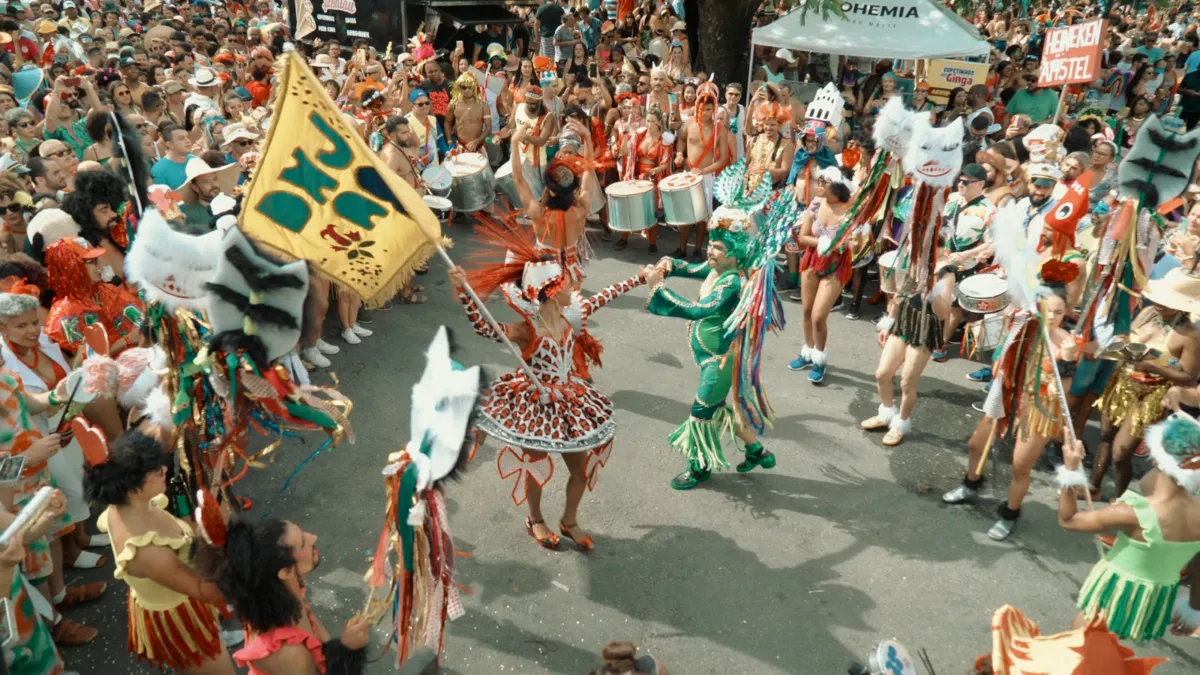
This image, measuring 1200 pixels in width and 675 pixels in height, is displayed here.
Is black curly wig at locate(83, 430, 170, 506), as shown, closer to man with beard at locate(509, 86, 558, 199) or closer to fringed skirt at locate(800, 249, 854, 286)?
fringed skirt at locate(800, 249, 854, 286)

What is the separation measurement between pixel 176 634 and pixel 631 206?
21.5 ft

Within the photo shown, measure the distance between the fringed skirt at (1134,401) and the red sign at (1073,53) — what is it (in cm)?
460

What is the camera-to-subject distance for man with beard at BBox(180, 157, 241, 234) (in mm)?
6285

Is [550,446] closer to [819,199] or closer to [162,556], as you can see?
[162,556]

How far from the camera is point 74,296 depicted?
4.87m

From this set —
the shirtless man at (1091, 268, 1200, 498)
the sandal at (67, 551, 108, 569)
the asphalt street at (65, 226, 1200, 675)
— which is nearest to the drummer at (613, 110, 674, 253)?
the asphalt street at (65, 226, 1200, 675)

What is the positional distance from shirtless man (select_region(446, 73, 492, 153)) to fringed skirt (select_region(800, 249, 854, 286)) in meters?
5.06

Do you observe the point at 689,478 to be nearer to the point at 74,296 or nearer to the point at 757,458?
the point at 757,458

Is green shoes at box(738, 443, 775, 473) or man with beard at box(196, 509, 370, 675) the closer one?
man with beard at box(196, 509, 370, 675)

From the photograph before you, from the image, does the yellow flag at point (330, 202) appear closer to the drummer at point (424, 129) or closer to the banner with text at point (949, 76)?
the drummer at point (424, 129)

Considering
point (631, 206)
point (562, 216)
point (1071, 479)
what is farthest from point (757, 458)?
point (631, 206)

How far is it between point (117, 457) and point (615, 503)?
3.03 meters

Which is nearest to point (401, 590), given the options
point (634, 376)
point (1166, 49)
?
point (634, 376)

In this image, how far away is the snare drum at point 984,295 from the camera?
5.83 metres
